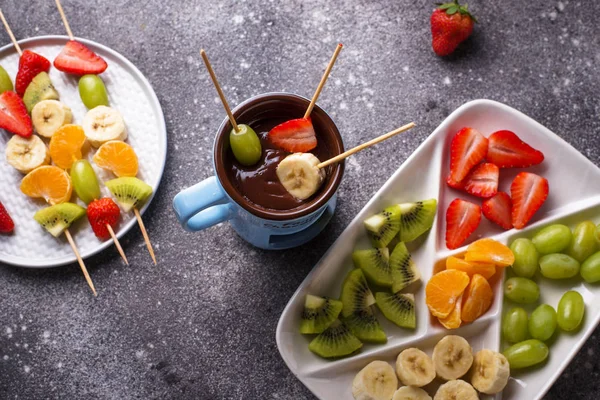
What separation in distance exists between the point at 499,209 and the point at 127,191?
98cm

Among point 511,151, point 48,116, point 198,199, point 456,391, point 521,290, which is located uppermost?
point 48,116

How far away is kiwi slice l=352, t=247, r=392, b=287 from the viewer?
5.06ft

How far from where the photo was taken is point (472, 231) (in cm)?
160

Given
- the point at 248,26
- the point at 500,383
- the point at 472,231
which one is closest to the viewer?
the point at 500,383

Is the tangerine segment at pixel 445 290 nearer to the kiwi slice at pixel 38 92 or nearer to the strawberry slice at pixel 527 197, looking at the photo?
the strawberry slice at pixel 527 197

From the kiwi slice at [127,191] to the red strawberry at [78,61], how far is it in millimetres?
339

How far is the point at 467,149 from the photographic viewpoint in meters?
1.60

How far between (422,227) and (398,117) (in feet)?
1.24

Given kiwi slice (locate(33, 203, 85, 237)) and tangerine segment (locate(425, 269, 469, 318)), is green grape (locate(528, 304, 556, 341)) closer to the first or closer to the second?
tangerine segment (locate(425, 269, 469, 318))

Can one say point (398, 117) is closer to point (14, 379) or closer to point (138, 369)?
point (138, 369)

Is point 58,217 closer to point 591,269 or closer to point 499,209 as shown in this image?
point 499,209

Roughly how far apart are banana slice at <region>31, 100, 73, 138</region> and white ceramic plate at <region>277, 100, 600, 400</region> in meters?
0.81

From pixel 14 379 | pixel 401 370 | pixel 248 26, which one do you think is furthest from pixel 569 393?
pixel 14 379

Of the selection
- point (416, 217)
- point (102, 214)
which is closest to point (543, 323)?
point (416, 217)
